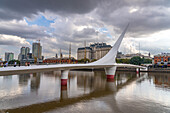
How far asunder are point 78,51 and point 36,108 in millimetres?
119933

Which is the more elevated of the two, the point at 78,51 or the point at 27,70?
the point at 78,51

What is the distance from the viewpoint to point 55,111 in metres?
9.61

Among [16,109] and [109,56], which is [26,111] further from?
[109,56]

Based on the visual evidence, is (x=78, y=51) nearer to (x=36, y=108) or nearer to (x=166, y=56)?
(x=166, y=56)

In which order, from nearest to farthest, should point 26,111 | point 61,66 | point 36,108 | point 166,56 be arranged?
1. point 26,111
2. point 36,108
3. point 61,66
4. point 166,56

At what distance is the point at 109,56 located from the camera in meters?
30.5

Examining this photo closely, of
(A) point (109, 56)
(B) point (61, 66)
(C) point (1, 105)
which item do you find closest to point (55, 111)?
(C) point (1, 105)

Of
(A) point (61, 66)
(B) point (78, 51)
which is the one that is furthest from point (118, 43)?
(B) point (78, 51)

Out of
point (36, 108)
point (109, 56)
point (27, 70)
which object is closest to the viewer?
point (36, 108)

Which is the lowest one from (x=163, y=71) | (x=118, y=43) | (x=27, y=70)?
(x=163, y=71)

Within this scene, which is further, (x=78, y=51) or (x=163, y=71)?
(x=78, y=51)

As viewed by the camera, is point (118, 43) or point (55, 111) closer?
point (55, 111)

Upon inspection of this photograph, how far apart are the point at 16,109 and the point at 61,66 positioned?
26.6 ft

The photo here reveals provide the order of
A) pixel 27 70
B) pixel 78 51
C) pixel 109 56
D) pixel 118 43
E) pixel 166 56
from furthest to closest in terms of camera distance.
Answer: pixel 78 51 → pixel 166 56 → pixel 118 43 → pixel 109 56 → pixel 27 70
